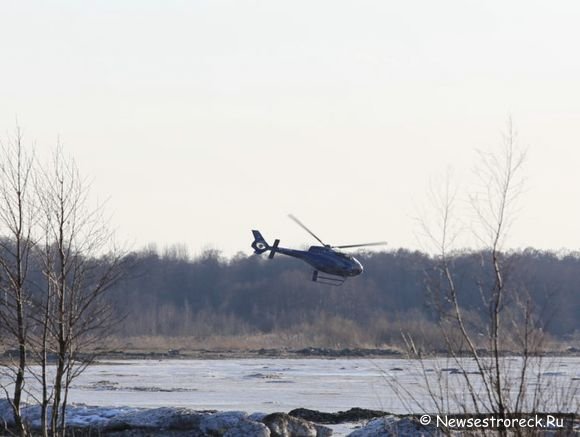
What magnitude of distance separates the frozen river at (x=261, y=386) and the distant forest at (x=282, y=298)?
24.3 meters

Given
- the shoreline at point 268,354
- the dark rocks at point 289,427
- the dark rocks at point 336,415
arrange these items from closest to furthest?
the dark rocks at point 289,427, the dark rocks at point 336,415, the shoreline at point 268,354

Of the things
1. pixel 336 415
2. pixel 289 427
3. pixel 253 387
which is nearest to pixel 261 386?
pixel 253 387

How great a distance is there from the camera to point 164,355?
233ft

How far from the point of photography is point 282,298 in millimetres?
107062

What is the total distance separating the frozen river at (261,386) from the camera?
30.5 meters

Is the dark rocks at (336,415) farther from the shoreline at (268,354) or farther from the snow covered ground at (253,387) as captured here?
the shoreline at (268,354)

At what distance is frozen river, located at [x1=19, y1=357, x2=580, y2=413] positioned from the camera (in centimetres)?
3050

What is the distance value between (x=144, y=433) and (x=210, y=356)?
4701 cm

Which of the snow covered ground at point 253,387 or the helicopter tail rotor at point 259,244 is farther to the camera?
Result: the helicopter tail rotor at point 259,244

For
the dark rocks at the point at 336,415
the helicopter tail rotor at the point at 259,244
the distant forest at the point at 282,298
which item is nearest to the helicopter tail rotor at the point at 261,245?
the helicopter tail rotor at the point at 259,244

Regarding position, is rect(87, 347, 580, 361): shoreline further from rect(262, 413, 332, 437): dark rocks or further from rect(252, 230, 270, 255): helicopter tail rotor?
rect(262, 413, 332, 437): dark rocks

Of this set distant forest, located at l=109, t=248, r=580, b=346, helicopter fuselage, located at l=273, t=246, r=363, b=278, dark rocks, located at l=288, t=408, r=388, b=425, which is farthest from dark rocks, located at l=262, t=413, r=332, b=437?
distant forest, located at l=109, t=248, r=580, b=346

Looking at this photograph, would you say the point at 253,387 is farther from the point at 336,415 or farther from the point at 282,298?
the point at 282,298

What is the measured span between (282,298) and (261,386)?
6739cm
